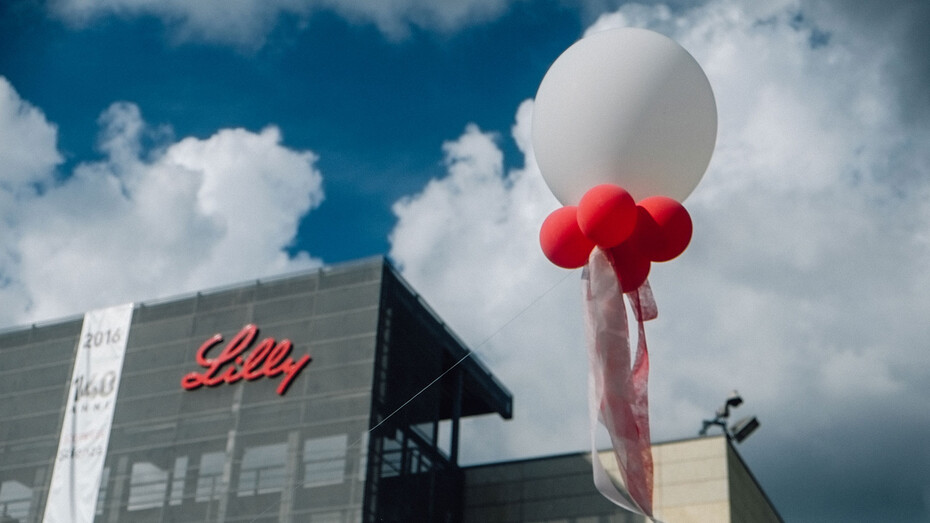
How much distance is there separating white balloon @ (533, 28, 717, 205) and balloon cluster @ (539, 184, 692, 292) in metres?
0.14

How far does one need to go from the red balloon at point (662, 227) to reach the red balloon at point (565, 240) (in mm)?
202

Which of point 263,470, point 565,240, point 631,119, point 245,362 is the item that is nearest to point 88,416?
point 245,362

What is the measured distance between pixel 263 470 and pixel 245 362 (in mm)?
2506

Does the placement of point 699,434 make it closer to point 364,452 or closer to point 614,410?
point 364,452

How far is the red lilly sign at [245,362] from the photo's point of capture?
20688 mm

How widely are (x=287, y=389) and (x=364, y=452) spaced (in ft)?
8.92

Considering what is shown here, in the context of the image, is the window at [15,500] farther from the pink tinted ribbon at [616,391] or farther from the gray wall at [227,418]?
the pink tinted ribbon at [616,391]

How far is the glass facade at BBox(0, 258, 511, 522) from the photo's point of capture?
18.3 metres

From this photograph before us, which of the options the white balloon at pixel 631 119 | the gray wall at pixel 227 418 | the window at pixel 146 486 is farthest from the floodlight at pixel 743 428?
the white balloon at pixel 631 119

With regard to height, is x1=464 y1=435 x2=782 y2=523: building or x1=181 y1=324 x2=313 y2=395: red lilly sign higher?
x1=181 y1=324 x2=313 y2=395: red lilly sign

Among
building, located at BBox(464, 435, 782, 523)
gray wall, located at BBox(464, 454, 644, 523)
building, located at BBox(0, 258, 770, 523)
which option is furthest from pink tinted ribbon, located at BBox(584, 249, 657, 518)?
gray wall, located at BBox(464, 454, 644, 523)

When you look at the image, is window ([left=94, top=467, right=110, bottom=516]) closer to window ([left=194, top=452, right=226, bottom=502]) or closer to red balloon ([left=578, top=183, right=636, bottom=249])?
window ([left=194, top=452, right=226, bottom=502])

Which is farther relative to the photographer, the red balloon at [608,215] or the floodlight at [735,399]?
the floodlight at [735,399]

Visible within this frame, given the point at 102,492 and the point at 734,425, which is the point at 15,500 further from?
the point at 734,425
